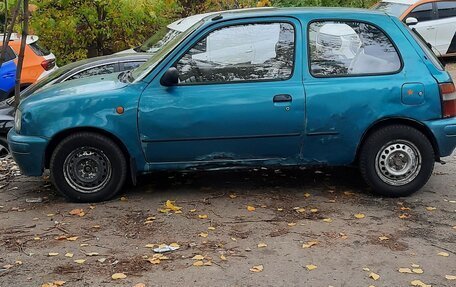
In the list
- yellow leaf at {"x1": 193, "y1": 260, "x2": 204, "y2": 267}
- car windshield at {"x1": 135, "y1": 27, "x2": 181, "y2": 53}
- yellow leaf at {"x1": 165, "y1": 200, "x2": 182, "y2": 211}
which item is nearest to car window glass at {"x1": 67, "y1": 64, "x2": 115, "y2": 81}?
car windshield at {"x1": 135, "y1": 27, "x2": 181, "y2": 53}

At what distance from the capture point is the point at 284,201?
6.02m

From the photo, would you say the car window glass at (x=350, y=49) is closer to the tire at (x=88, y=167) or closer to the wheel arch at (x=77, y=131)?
the wheel arch at (x=77, y=131)

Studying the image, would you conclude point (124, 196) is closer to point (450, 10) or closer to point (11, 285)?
point (11, 285)

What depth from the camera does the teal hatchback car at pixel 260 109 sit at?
579cm

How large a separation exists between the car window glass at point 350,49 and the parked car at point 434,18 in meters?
Result: 10.5

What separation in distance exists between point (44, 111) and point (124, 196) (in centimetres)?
116

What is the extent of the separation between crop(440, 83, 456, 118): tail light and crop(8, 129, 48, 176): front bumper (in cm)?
380

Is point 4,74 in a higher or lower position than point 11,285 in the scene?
higher

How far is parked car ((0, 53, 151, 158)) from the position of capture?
8180 millimetres

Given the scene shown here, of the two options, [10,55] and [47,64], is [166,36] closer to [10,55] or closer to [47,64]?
[47,64]

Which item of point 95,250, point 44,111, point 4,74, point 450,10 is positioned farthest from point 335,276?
point 450,10

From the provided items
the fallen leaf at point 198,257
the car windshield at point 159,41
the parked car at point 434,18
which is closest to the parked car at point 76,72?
the car windshield at point 159,41

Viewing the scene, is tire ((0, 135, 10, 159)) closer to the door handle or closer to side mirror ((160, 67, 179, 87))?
side mirror ((160, 67, 179, 87))

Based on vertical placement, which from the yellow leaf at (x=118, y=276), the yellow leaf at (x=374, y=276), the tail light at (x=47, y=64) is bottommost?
the yellow leaf at (x=374, y=276)
